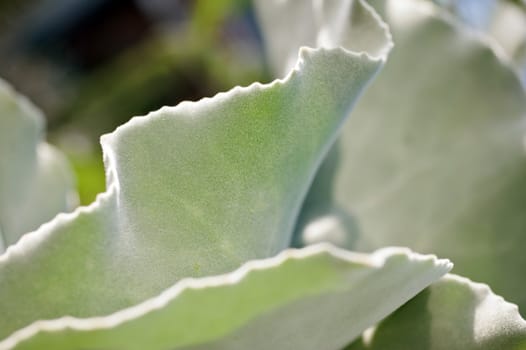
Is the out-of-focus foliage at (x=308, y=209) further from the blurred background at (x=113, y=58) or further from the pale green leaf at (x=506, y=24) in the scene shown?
the blurred background at (x=113, y=58)

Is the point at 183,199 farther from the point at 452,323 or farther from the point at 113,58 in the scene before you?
the point at 113,58

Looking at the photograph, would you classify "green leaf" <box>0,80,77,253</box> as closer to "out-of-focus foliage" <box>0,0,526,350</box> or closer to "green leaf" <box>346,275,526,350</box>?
"out-of-focus foliage" <box>0,0,526,350</box>

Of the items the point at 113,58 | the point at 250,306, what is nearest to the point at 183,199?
the point at 250,306

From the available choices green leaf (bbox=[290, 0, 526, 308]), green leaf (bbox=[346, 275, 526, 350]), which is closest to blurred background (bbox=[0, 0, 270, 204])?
green leaf (bbox=[290, 0, 526, 308])

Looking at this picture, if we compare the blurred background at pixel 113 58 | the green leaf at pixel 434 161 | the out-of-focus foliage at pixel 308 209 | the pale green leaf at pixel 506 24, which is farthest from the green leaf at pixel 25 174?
the blurred background at pixel 113 58

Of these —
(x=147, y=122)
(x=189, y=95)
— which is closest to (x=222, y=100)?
(x=147, y=122)

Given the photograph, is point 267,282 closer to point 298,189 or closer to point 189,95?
point 298,189

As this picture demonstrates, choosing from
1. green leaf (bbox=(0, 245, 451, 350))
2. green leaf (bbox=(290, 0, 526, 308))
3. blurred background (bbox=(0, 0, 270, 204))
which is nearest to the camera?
green leaf (bbox=(0, 245, 451, 350))
